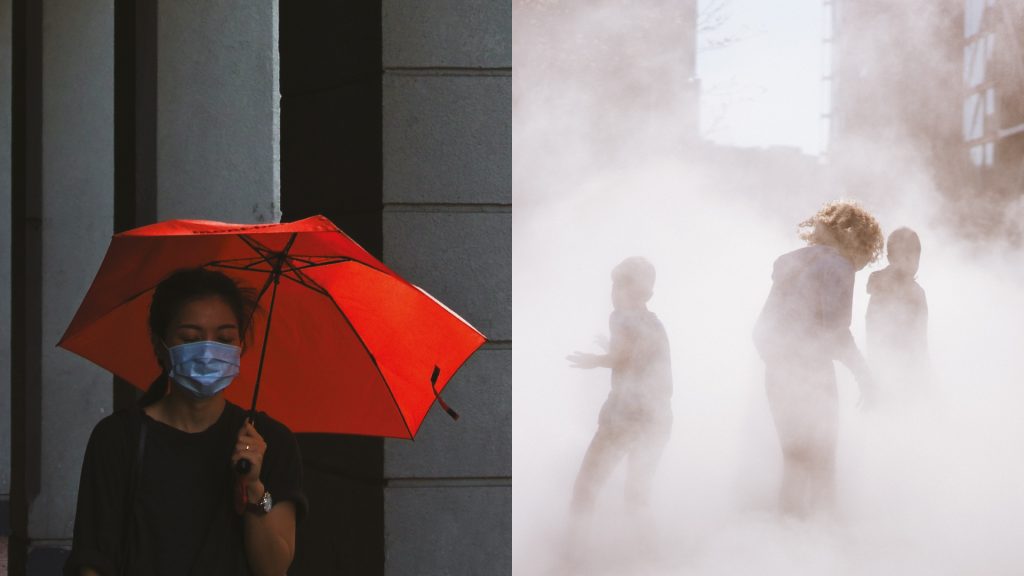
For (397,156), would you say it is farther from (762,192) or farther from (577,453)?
(762,192)

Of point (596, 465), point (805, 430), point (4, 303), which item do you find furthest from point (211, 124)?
point (4, 303)

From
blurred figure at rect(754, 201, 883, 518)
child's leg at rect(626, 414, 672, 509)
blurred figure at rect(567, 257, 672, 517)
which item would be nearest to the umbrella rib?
blurred figure at rect(567, 257, 672, 517)

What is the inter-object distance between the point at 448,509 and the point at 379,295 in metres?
1.62

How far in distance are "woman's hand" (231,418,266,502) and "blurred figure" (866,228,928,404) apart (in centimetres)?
582

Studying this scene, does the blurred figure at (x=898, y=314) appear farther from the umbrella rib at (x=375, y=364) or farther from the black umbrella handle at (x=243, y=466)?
the black umbrella handle at (x=243, y=466)

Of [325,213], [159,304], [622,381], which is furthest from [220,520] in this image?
[622,381]

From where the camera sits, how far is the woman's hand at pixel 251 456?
2.35 m

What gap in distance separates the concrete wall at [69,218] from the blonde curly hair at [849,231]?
3.39 m

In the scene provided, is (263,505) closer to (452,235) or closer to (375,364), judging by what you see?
(375,364)

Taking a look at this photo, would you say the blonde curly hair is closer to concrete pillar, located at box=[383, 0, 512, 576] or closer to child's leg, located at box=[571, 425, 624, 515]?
child's leg, located at box=[571, 425, 624, 515]

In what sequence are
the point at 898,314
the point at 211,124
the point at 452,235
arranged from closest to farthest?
the point at 452,235 < the point at 211,124 < the point at 898,314

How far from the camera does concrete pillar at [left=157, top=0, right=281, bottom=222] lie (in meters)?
4.61

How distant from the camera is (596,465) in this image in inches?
251

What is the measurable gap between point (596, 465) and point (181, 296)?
417 cm
